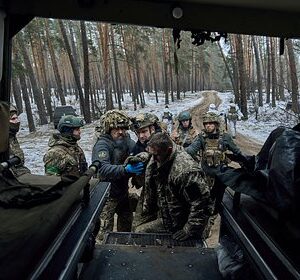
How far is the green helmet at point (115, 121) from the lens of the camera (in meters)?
5.38

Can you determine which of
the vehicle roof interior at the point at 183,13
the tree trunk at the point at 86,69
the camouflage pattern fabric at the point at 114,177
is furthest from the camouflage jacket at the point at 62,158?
the tree trunk at the point at 86,69

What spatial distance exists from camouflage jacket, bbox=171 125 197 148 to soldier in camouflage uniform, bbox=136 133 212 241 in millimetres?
3438

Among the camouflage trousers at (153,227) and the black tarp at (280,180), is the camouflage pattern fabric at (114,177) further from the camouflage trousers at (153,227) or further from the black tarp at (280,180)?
the black tarp at (280,180)

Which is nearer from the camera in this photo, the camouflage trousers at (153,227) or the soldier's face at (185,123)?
the camouflage trousers at (153,227)

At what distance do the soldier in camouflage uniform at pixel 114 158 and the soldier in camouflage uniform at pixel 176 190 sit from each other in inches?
33.8

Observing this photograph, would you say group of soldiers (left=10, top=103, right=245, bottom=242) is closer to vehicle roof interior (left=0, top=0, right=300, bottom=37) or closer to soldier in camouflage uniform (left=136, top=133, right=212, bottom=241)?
soldier in camouflage uniform (left=136, top=133, right=212, bottom=241)

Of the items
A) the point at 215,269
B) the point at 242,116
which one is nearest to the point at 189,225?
the point at 215,269

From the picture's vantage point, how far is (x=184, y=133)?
8.00 metres

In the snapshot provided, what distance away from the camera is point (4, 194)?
82.4 inches

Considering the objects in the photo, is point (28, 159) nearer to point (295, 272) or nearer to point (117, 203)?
point (117, 203)

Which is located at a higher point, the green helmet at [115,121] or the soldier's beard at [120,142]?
the green helmet at [115,121]

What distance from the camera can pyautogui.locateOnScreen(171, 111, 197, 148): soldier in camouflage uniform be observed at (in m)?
7.81

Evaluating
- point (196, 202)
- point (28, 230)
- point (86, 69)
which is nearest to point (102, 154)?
point (196, 202)

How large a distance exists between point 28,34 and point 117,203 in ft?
70.0
